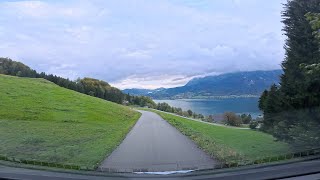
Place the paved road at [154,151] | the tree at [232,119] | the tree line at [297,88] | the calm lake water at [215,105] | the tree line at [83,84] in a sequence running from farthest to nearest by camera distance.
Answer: the tree line at [297,88]
the tree at [232,119]
the calm lake water at [215,105]
the tree line at [83,84]
the paved road at [154,151]

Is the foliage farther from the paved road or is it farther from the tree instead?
the paved road

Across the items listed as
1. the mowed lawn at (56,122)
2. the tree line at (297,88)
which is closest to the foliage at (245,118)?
the tree line at (297,88)

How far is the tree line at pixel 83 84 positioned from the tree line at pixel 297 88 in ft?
9.45

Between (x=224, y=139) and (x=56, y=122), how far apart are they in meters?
3.24

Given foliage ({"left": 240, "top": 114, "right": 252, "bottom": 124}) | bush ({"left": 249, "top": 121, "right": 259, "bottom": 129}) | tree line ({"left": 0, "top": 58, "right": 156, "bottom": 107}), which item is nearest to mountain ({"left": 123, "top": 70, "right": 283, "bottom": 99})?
tree line ({"left": 0, "top": 58, "right": 156, "bottom": 107})

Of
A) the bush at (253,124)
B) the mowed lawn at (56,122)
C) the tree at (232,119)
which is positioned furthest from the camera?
the bush at (253,124)

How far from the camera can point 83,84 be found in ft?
23.7

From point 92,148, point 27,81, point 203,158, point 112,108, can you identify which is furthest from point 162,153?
point 27,81

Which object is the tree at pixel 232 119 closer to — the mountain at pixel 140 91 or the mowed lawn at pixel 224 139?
the mowed lawn at pixel 224 139

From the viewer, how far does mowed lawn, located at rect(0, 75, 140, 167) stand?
20.2ft

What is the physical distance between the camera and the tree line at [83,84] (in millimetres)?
7070

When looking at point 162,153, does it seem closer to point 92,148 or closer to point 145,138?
point 145,138

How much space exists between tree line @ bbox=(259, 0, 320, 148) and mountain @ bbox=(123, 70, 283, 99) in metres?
1.19

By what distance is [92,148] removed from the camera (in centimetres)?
715
